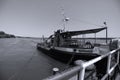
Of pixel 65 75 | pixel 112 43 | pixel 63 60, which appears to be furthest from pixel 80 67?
pixel 63 60

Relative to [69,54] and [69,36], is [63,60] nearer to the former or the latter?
[69,54]

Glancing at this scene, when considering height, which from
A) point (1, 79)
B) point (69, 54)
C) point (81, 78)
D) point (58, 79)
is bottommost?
point (1, 79)

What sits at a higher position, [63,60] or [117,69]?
[117,69]

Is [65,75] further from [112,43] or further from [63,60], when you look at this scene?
[63,60]

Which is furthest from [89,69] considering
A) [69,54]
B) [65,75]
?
[69,54]

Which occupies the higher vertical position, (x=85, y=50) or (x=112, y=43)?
(x=112, y=43)

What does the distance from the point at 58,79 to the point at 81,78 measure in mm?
529

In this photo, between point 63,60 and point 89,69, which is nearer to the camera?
point 89,69

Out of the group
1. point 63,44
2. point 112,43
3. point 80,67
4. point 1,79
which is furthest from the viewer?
point 63,44

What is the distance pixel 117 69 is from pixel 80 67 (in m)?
3.21

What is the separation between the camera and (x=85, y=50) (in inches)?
492

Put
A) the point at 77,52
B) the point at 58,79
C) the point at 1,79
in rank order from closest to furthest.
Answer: the point at 58,79 < the point at 1,79 < the point at 77,52

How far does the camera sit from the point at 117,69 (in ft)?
13.4

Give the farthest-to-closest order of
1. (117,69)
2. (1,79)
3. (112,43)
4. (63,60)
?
1. (63,60)
2. (1,79)
3. (112,43)
4. (117,69)
